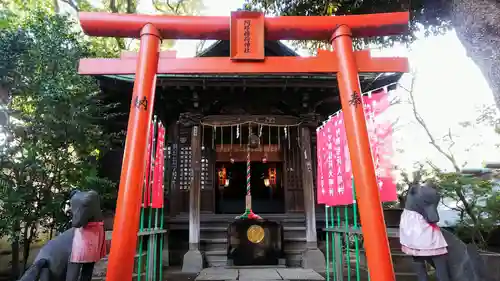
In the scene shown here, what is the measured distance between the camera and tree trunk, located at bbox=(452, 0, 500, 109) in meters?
5.13

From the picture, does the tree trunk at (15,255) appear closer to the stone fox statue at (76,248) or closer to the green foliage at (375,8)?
the stone fox statue at (76,248)

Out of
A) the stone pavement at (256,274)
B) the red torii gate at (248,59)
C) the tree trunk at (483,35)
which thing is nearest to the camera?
the red torii gate at (248,59)

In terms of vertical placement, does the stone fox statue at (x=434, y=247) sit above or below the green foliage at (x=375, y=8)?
below

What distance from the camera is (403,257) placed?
7.31 m

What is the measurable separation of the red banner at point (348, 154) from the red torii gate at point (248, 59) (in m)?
0.95

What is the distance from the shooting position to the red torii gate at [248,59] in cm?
352

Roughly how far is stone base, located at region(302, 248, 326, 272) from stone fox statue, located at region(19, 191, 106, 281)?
5.57m

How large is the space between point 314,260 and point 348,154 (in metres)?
4.04

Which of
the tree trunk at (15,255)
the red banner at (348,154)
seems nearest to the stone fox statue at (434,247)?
the red banner at (348,154)

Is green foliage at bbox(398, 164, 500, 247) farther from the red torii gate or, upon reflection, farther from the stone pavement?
the red torii gate

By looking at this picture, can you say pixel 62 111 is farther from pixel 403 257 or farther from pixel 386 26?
pixel 403 257

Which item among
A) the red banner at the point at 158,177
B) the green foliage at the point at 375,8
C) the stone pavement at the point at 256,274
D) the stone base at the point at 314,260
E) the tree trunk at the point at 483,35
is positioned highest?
the green foliage at the point at 375,8

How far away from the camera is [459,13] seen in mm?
5980

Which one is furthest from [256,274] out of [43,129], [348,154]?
[43,129]
